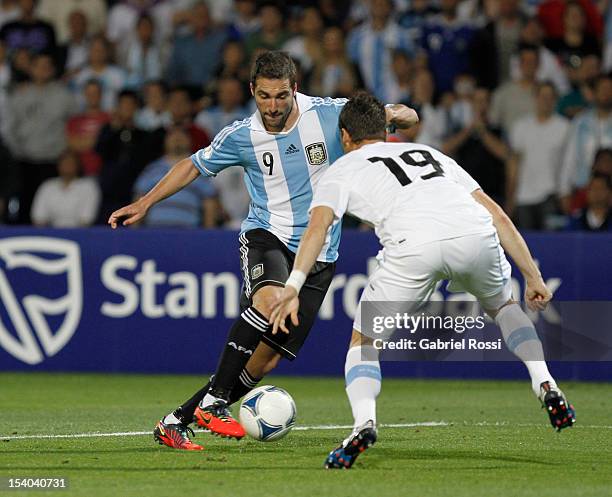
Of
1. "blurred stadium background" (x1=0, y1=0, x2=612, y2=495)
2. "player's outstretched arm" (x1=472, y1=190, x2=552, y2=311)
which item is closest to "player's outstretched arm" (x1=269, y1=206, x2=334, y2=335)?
"player's outstretched arm" (x1=472, y1=190, x2=552, y2=311)

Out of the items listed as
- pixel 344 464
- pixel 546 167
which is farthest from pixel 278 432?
pixel 546 167

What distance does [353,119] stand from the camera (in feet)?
23.5

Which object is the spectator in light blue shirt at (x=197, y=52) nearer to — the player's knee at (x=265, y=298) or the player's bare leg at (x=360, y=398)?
the player's knee at (x=265, y=298)

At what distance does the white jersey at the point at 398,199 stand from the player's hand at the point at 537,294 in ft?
1.29

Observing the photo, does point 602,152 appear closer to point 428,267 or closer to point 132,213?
point 132,213

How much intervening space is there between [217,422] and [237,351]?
1.47ft

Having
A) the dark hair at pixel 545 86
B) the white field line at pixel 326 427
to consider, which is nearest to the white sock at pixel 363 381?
the white field line at pixel 326 427

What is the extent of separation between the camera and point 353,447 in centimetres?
669

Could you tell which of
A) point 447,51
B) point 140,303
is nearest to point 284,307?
point 140,303

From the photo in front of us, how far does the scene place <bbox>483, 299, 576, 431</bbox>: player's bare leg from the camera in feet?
22.8

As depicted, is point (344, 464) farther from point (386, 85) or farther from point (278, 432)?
point (386, 85)

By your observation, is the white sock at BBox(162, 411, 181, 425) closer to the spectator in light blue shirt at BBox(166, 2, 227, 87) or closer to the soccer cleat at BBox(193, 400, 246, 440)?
the soccer cleat at BBox(193, 400, 246, 440)

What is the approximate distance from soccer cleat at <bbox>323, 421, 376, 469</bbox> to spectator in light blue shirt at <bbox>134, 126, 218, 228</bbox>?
25.9ft

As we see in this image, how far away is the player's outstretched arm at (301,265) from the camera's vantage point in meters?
6.54
